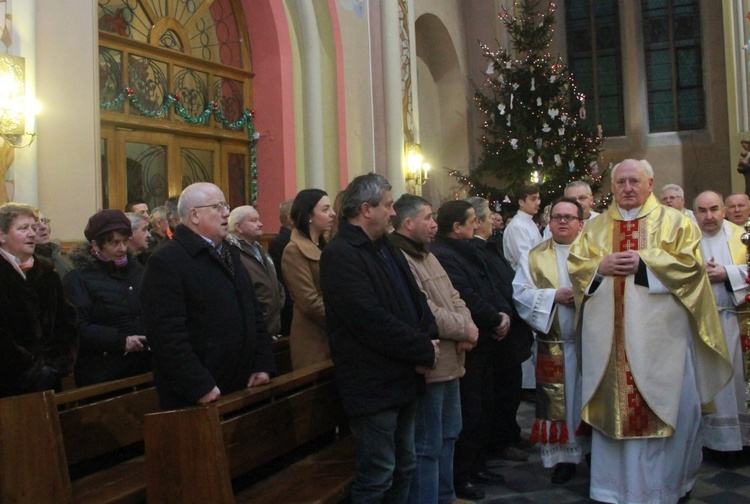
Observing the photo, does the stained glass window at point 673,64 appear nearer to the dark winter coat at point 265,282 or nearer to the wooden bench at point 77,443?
the dark winter coat at point 265,282

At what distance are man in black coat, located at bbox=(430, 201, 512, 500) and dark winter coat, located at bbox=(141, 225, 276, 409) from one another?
146 cm

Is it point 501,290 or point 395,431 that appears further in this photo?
point 501,290

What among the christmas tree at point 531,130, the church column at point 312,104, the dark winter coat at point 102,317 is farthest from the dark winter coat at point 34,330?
the christmas tree at point 531,130

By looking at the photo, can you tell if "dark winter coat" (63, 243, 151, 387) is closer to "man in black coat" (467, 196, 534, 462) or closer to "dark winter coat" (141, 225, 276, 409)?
"dark winter coat" (141, 225, 276, 409)

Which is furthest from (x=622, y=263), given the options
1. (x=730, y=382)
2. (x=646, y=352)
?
(x=730, y=382)

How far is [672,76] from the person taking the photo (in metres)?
16.7

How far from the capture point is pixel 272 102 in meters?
9.19

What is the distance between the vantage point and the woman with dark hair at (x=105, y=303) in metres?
4.09

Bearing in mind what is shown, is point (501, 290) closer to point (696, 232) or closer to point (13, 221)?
point (696, 232)

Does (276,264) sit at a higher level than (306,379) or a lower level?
higher

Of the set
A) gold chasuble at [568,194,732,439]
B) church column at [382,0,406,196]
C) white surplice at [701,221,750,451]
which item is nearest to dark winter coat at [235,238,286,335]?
gold chasuble at [568,194,732,439]

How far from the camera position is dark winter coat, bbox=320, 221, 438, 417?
10.8 ft

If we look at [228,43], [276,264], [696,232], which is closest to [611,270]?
[696,232]

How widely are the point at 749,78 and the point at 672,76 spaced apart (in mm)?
3927
